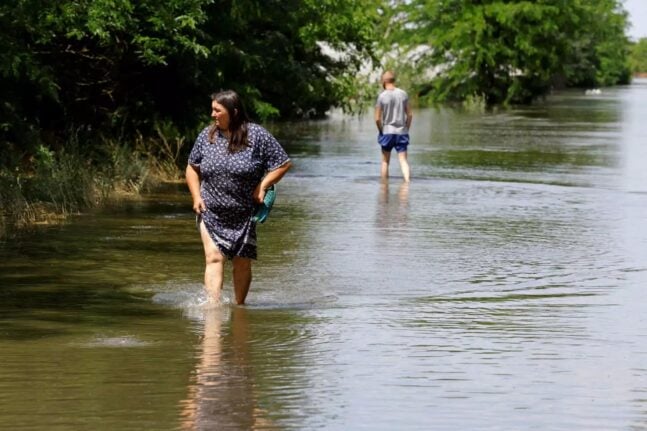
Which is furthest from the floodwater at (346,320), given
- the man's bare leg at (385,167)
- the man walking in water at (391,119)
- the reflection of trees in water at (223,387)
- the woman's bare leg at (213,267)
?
the man walking in water at (391,119)

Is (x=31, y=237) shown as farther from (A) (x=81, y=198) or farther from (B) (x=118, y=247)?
(A) (x=81, y=198)

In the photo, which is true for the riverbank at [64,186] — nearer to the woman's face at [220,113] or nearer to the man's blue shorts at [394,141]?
the man's blue shorts at [394,141]

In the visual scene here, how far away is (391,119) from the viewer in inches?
859

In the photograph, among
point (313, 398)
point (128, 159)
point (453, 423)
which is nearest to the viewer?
point (453, 423)

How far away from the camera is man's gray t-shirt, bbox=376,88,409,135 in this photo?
21.6 meters

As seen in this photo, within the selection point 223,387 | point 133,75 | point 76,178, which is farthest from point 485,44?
point 223,387

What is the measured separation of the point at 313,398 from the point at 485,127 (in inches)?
1385

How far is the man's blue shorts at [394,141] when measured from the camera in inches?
848

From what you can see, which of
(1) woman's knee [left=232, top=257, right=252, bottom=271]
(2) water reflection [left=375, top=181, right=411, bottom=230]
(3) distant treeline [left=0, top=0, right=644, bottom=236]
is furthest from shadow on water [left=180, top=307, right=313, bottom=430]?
(2) water reflection [left=375, top=181, right=411, bottom=230]

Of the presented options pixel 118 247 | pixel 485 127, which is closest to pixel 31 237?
pixel 118 247

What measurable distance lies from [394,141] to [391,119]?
375 millimetres

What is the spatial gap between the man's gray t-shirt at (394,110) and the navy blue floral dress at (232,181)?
11370mm

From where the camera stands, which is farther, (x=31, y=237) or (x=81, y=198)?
(x=81, y=198)

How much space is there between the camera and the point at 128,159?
19.3 metres
